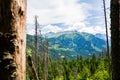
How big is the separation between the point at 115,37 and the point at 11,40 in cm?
381

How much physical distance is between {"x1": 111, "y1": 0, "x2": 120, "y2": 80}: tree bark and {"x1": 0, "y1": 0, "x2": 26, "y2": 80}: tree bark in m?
3.57

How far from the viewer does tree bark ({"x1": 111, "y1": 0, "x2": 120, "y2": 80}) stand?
643cm

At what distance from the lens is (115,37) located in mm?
6574

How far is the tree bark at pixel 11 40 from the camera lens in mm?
3018

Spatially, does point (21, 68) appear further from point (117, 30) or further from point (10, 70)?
point (117, 30)

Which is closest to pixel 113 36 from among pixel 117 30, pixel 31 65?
pixel 117 30

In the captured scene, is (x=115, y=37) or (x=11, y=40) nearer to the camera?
(x=11, y=40)

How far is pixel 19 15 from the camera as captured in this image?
10.2 feet

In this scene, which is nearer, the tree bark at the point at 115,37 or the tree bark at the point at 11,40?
the tree bark at the point at 11,40

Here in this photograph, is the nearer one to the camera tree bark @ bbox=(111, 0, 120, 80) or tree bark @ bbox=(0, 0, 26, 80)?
tree bark @ bbox=(0, 0, 26, 80)

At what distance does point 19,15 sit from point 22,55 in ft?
1.19

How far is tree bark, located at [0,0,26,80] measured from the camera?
3018mm

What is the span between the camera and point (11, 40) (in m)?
3.06

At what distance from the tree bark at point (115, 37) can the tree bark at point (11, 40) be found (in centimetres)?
357
